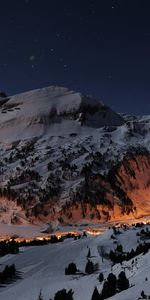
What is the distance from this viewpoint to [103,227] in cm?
19462

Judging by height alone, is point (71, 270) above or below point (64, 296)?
below

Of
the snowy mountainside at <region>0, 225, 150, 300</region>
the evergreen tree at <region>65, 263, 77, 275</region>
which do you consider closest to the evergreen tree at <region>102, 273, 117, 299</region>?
the snowy mountainside at <region>0, 225, 150, 300</region>

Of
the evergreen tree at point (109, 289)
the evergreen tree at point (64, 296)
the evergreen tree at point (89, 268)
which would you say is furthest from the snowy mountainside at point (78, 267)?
the evergreen tree at point (109, 289)

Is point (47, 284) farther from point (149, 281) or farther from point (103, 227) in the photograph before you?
point (103, 227)

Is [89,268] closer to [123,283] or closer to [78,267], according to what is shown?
[78,267]

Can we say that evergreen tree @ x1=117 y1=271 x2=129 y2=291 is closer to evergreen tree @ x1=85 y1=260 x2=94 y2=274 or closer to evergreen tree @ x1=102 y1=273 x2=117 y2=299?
evergreen tree @ x1=102 y1=273 x2=117 y2=299

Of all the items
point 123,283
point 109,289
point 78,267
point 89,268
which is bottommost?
point 78,267

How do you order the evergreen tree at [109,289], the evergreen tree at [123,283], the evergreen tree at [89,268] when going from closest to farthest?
the evergreen tree at [109,289] < the evergreen tree at [123,283] < the evergreen tree at [89,268]

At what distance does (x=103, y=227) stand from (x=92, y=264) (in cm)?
11439

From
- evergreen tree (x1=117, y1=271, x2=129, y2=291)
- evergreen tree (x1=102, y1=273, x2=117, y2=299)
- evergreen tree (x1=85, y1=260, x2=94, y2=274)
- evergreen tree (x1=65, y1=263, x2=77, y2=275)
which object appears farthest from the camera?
evergreen tree (x1=65, y1=263, x2=77, y2=275)

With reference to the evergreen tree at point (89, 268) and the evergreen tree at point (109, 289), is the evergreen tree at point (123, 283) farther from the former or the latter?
the evergreen tree at point (89, 268)

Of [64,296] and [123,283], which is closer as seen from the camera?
[123,283]

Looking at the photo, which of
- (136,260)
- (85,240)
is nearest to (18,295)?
(136,260)

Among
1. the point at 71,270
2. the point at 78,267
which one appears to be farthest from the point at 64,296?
the point at 78,267
